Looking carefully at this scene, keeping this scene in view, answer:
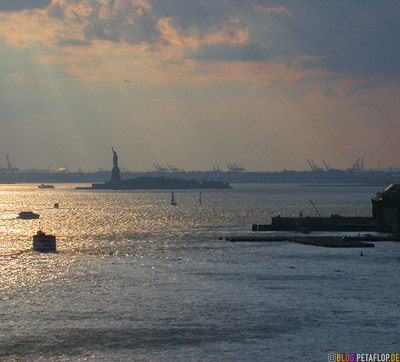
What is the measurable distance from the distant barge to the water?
23514mm

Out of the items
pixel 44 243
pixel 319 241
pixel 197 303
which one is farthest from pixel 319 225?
pixel 197 303

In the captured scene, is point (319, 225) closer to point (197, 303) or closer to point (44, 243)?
point (44, 243)

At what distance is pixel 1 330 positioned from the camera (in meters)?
36.2

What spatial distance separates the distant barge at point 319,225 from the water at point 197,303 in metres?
23.5

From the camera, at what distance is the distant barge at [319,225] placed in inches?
3816

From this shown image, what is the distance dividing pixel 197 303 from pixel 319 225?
58.7m

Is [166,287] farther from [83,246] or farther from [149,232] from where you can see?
[149,232]

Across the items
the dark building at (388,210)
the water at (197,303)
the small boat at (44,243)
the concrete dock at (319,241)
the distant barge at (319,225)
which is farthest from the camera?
the distant barge at (319,225)

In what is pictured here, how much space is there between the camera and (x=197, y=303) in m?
42.6

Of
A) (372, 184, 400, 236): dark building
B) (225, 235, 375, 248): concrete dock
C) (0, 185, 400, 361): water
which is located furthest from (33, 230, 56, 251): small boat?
(372, 184, 400, 236): dark building

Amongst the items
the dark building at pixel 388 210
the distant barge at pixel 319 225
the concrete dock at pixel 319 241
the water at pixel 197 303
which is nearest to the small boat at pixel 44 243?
the water at pixel 197 303

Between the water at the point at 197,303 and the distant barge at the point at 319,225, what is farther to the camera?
the distant barge at the point at 319,225

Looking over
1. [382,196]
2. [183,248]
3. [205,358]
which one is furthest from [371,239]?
[205,358]

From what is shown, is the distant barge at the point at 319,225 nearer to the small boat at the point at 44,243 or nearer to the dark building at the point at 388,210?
the dark building at the point at 388,210
